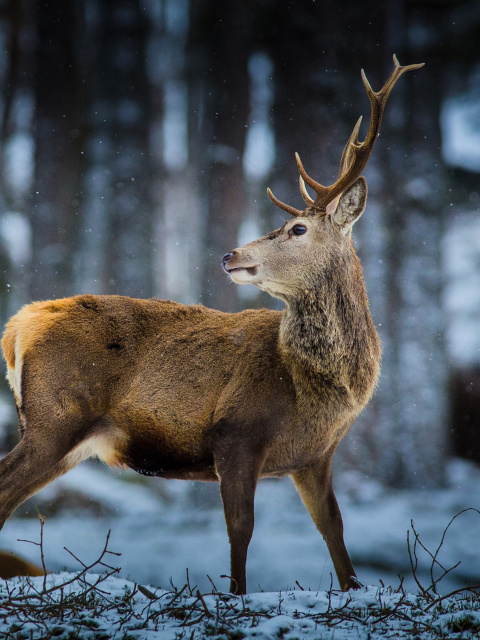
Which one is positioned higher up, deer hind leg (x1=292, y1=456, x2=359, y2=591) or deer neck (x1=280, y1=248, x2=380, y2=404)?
deer neck (x1=280, y1=248, x2=380, y2=404)

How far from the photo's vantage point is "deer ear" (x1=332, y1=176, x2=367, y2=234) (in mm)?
3761

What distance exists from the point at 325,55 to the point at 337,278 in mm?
6187

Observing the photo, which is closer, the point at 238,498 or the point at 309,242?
the point at 238,498

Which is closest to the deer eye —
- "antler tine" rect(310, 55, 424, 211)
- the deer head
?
the deer head

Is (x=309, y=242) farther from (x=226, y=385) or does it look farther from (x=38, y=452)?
(x=38, y=452)

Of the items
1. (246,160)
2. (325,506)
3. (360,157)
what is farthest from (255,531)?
(246,160)

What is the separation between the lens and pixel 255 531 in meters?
6.54

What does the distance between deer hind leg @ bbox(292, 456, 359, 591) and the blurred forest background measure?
3.47m

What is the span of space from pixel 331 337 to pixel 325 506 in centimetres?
100

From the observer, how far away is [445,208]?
825 centimetres

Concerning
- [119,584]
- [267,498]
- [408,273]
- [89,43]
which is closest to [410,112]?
[408,273]

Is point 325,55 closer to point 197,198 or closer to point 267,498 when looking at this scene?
point 197,198

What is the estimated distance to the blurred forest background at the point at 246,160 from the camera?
753 cm

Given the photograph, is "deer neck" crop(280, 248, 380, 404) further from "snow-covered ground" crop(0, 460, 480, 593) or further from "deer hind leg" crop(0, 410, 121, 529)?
"snow-covered ground" crop(0, 460, 480, 593)
